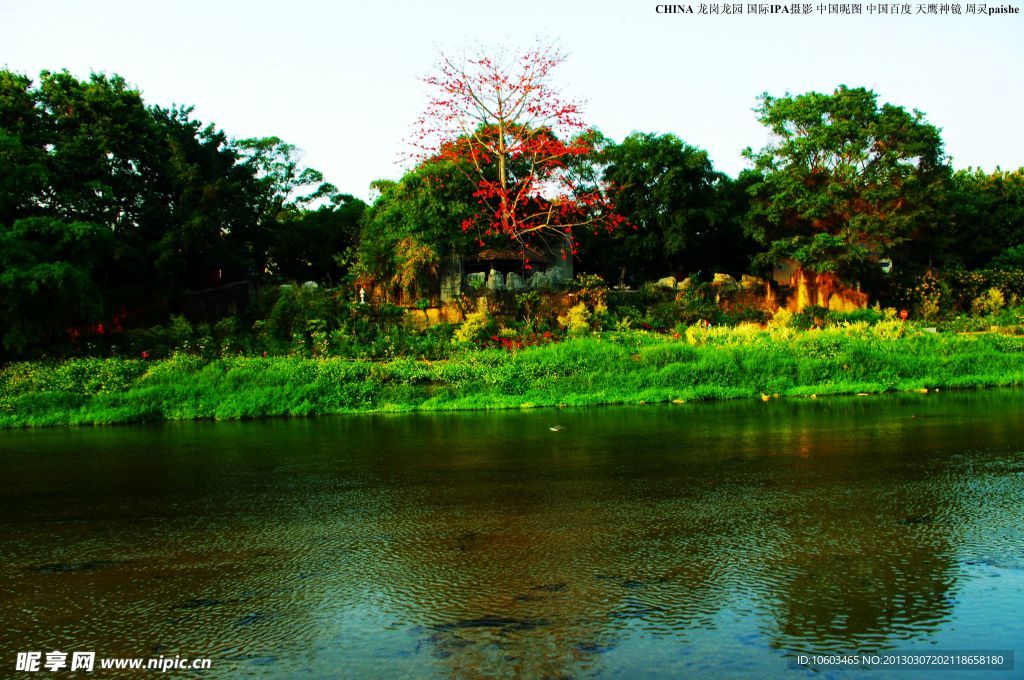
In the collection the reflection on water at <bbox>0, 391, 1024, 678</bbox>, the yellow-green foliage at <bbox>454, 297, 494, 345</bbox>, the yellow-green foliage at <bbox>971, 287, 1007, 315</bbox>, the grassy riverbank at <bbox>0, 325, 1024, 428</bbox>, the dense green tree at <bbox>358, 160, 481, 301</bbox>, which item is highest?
the dense green tree at <bbox>358, 160, 481, 301</bbox>

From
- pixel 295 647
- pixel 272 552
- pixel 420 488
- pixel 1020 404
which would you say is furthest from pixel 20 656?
pixel 1020 404

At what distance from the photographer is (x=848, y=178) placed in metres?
25.2

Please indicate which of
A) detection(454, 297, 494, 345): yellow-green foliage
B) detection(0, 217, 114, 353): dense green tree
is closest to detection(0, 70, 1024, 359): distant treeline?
detection(0, 217, 114, 353): dense green tree

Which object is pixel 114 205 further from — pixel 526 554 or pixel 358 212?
pixel 526 554

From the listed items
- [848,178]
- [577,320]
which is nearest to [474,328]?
[577,320]

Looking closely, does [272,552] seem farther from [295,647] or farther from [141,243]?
[141,243]

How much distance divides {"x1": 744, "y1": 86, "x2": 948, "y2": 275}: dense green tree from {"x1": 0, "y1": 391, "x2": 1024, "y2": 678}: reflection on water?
55.5 feet

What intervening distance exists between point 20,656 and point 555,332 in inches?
689

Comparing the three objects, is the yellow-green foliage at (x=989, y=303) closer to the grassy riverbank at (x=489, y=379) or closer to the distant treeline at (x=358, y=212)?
the distant treeline at (x=358, y=212)

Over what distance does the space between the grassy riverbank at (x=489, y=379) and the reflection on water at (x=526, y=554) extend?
5.34 metres

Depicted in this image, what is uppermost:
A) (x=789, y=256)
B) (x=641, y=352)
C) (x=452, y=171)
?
(x=452, y=171)

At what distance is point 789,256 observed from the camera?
26234 mm

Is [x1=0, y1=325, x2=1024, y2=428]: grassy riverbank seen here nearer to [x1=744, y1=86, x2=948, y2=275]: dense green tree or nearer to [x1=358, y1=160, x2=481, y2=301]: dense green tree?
[x1=358, y1=160, x2=481, y2=301]: dense green tree

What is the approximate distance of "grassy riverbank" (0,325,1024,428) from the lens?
14.9m
